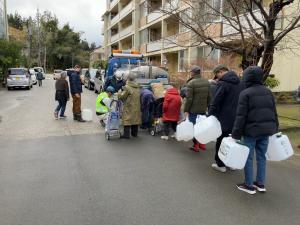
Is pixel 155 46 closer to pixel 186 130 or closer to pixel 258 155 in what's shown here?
pixel 186 130

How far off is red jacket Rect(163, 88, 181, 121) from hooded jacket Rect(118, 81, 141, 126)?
2.35 feet

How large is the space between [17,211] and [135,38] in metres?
36.7

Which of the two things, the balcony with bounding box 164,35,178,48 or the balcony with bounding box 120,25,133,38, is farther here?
the balcony with bounding box 120,25,133,38

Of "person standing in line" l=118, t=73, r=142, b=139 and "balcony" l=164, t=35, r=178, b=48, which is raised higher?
"balcony" l=164, t=35, r=178, b=48

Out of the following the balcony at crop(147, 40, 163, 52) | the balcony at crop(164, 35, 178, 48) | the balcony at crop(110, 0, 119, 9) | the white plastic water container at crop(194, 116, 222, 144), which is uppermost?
the balcony at crop(110, 0, 119, 9)

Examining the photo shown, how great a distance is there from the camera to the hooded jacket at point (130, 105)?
8430 mm

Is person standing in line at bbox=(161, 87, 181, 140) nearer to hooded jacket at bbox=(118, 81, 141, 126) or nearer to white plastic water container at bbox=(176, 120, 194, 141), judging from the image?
hooded jacket at bbox=(118, 81, 141, 126)

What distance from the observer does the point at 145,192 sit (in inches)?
198

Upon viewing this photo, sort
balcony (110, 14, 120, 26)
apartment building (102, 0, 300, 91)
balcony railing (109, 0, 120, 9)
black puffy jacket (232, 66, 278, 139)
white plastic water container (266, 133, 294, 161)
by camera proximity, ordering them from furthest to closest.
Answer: balcony railing (109, 0, 120, 9) < balcony (110, 14, 120, 26) < apartment building (102, 0, 300, 91) < white plastic water container (266, 133, 294, 161) < black puffy jacket (232, 66, 278, 139)

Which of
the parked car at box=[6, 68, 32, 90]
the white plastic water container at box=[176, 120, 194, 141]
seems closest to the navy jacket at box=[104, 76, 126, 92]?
the white plastic water container at box=[176, 120, 194, 141]

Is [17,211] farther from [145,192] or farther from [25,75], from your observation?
[25,75]

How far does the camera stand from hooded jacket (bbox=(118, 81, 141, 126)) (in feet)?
27.7

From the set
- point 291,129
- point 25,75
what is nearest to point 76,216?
point 291,129

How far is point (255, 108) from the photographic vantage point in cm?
479
